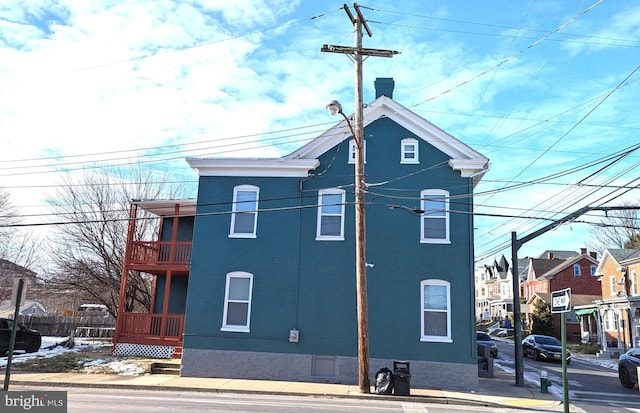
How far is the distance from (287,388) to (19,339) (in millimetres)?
13696

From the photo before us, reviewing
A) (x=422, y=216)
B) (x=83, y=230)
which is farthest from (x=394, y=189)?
(x=83, y=230)

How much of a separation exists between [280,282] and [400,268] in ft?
14.0

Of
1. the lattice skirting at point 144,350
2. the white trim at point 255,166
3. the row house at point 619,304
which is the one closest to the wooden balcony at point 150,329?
the lattice skirting at point 144,350

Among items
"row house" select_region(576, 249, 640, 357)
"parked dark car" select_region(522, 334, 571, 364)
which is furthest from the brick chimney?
"row house" select_region(576, 249, 640, 357)

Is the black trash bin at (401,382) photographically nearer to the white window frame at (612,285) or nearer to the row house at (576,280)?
the white window frame at (612,285)

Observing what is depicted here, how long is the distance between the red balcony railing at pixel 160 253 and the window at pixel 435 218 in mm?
9922

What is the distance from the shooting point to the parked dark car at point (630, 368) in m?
18.2

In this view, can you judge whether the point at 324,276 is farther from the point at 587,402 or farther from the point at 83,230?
the point at 83,230

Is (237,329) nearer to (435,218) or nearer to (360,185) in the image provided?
(360,185)

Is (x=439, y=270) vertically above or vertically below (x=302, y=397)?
above

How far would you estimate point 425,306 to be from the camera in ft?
56.4

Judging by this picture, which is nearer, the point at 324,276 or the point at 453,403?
the point at 453,403

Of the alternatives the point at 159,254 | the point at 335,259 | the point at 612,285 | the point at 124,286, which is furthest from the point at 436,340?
the point at 612,285

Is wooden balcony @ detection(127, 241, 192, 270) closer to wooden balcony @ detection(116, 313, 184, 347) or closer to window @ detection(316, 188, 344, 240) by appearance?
wooden balcony @ detection(116, 313, 184, 347)
